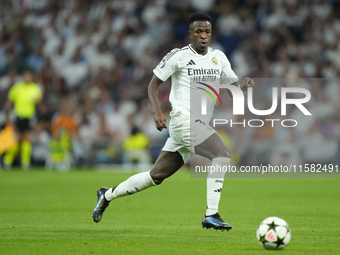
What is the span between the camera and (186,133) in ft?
22.4

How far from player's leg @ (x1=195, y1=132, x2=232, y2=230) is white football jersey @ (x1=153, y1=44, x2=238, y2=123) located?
309 mm

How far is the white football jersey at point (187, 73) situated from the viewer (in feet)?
22.8

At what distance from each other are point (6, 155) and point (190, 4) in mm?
8989

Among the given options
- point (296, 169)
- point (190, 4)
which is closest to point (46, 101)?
point (190, 4)

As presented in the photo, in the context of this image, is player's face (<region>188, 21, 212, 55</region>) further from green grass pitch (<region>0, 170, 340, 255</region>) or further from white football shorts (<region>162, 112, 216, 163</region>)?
green grass pitch (<region>0, 170, 340, 255</region>)

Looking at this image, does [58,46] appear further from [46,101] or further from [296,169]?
[296,169]

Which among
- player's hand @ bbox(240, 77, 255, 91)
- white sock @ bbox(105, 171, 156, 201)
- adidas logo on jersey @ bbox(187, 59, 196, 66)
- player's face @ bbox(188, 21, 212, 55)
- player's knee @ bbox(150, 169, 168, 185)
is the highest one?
player's face @ bbox(188, 21, 212, 55)

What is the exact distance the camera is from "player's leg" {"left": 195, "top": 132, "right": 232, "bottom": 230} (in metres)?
6.72

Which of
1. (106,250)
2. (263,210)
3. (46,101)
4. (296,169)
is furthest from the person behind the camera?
(46,101)

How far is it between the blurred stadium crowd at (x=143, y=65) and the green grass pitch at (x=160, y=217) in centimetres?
437

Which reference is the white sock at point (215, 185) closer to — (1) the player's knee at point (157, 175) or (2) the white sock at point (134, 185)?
(1) the player's knee at point (157, 175)

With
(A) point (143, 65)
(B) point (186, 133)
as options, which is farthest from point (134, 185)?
(A) point (143, 65)

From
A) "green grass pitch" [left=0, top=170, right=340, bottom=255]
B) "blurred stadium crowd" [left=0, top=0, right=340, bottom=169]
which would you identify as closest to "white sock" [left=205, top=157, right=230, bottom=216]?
"green grass pitch" [left=0, top=170, right=340, bottom=255]

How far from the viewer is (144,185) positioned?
7.12 m
